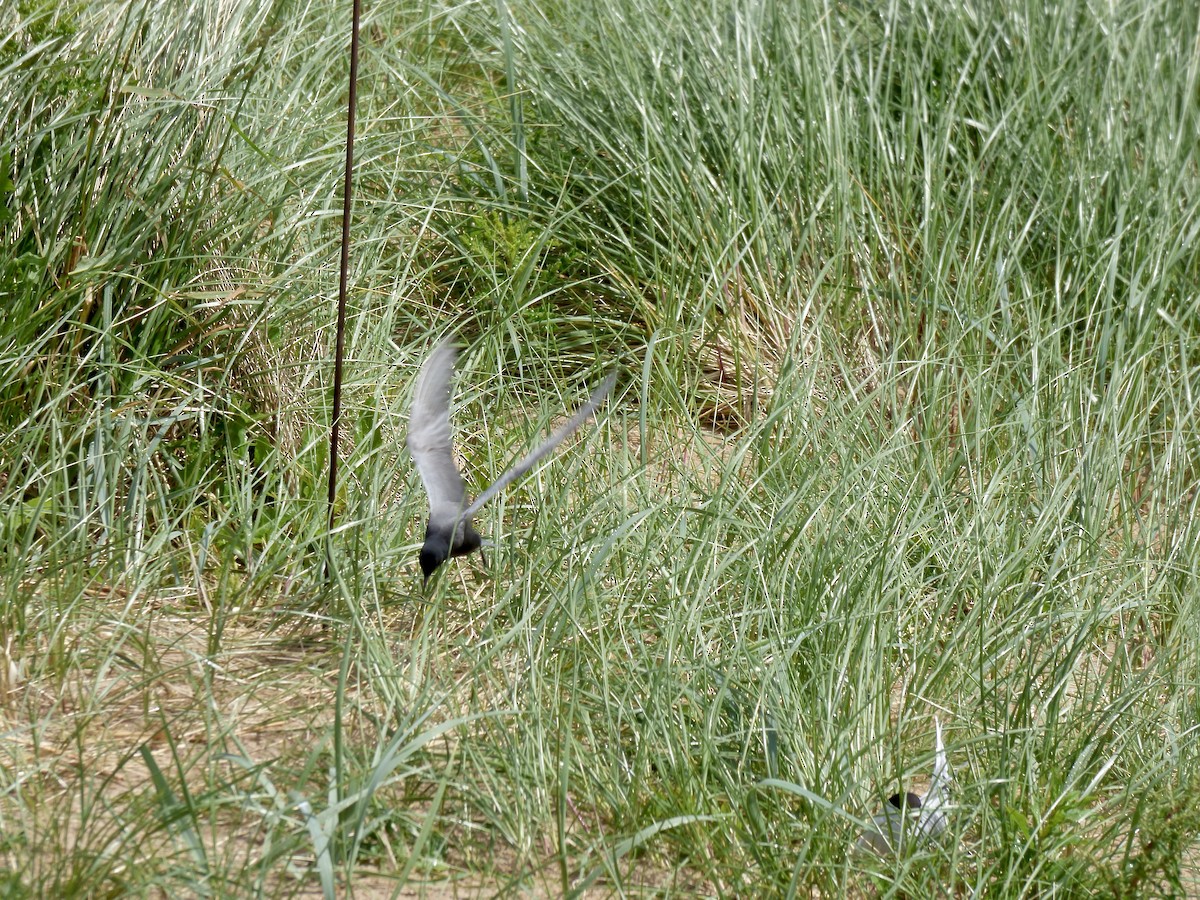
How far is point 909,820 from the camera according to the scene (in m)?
2.24

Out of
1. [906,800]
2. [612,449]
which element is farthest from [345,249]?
[906,800]

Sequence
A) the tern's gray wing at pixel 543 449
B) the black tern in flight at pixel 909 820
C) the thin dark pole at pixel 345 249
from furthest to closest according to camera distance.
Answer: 1. the thin dark pole at pixel 345 249
2. the tern's gray wing at pixel 543 449
3. the black tern in flight at pixel 909 820

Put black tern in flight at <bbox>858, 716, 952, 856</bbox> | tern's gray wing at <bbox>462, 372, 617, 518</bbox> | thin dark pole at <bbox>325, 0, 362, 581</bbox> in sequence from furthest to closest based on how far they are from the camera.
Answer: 1. thin dark pole at <bbox>325, 0, 362, 581</bbox>
2. tern's gray wing at <bbox>462, 372, 617, 518</bbox>
3. black tern in flight at <bbox>858, 716, 952, 856</bbox>

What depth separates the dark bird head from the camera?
2721 millimetres

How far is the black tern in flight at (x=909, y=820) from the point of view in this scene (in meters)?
2.22

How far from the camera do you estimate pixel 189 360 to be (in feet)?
11.0

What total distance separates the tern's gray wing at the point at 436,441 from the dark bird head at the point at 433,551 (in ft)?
0.10

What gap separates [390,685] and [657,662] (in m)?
0.49

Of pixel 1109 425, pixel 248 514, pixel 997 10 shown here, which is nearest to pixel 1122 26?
pixel 997 10

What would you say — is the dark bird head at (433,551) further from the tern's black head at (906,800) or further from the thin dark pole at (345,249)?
the tern's black head at (906,800)

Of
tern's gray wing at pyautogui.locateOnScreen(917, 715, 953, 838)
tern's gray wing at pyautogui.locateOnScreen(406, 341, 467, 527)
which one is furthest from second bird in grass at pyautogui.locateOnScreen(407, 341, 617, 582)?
tern's gray wing at pyautogui.locateOnScreen(917, 715, 953, 838)

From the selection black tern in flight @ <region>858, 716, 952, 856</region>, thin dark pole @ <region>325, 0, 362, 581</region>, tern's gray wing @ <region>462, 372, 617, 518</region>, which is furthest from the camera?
thin dark pole @ <region>325, 0, 362, 581</region>

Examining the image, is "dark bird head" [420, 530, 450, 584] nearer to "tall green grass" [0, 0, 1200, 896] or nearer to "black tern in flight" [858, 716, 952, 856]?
"tall green grass" [0, 0, 1200, 896]

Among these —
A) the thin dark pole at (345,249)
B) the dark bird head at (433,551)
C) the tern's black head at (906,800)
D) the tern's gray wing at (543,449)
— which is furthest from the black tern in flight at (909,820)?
the thin dark pole at (345,249)
